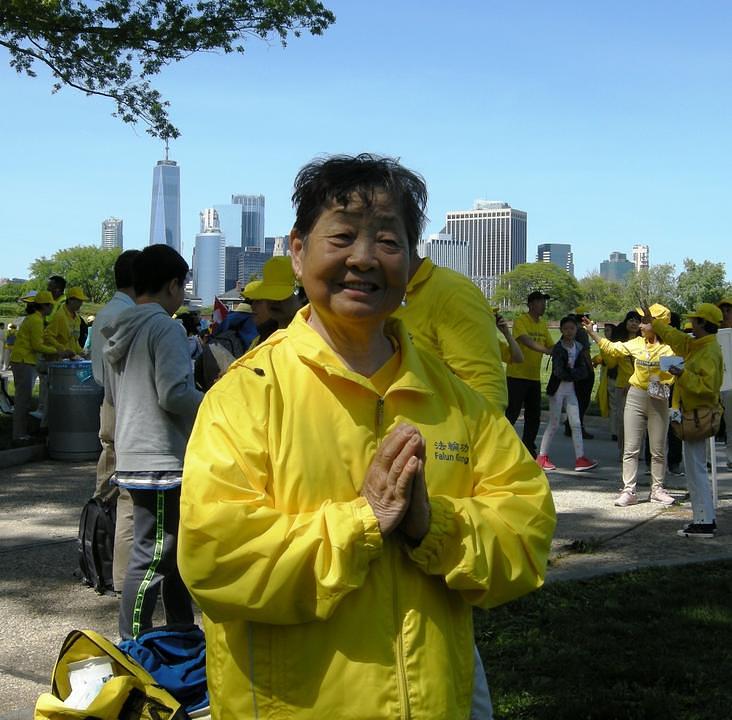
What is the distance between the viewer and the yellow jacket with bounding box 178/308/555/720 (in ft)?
6.25

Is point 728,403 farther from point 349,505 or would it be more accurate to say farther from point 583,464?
point 349,505

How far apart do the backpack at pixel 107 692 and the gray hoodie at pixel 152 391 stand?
1387mm

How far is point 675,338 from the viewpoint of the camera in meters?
9.20

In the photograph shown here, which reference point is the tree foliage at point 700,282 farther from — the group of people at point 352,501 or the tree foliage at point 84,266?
the group of people at point 352,501

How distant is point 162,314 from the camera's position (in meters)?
4.80

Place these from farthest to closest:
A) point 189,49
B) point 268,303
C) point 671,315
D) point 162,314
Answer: point 189,49 < point 671,315 < point 268,303 < point 162,314

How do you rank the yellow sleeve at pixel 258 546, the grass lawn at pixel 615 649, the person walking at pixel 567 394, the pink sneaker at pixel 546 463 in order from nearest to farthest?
1. the yellow sleeve at pixel 258 546
2. the grass lawn at pixel 615 649
3. the pink sneaker at pixel 546 463
4. the person walking at pixel 567 394

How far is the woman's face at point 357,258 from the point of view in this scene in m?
2.12

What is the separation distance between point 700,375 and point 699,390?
175 millimetres

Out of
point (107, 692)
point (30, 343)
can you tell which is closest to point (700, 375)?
point (107, 692)

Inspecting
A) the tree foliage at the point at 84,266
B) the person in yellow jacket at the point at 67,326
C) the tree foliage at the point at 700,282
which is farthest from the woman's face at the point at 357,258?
the tree foliage at the point at 84,266

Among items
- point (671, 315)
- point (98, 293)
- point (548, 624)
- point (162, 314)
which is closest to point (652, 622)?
point (548, 624)

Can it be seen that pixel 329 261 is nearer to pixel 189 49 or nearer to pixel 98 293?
pixel 189 49

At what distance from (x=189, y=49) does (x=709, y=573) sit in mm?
10568
